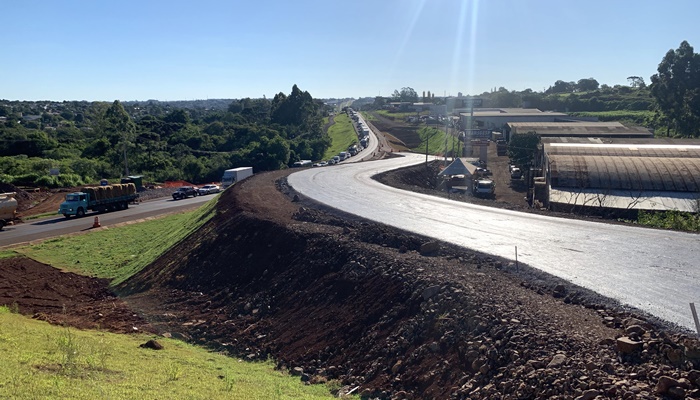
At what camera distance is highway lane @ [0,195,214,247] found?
34250 millimetres

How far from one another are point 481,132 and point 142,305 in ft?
260

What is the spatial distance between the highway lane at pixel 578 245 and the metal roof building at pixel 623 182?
303 inches

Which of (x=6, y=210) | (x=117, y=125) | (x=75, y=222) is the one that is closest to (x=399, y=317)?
(x=75, y=222)

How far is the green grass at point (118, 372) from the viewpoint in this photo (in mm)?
9516

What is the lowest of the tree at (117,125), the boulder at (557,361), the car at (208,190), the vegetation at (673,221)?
the car at (208,190)

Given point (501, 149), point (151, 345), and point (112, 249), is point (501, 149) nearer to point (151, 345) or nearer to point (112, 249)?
point (112, 249)

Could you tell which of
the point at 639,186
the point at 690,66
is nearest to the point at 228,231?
the point at 639,186

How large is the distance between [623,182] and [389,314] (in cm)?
2431

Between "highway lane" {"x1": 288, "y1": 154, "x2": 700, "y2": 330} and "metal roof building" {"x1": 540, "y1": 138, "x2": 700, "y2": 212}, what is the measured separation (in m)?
7.70

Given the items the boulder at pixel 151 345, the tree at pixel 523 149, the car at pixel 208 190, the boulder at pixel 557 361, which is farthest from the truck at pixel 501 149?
the boulder at pixel 557 361

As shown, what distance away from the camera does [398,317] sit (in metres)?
14.0

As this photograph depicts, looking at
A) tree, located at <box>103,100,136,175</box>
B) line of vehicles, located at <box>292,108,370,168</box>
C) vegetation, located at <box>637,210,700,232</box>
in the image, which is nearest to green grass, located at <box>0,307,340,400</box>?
vegetation, located at <box>637,210,700,232</box>

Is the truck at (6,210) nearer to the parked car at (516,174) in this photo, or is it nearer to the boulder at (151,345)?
the boulder at (151,345)

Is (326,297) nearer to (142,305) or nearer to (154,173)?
(142,305)
